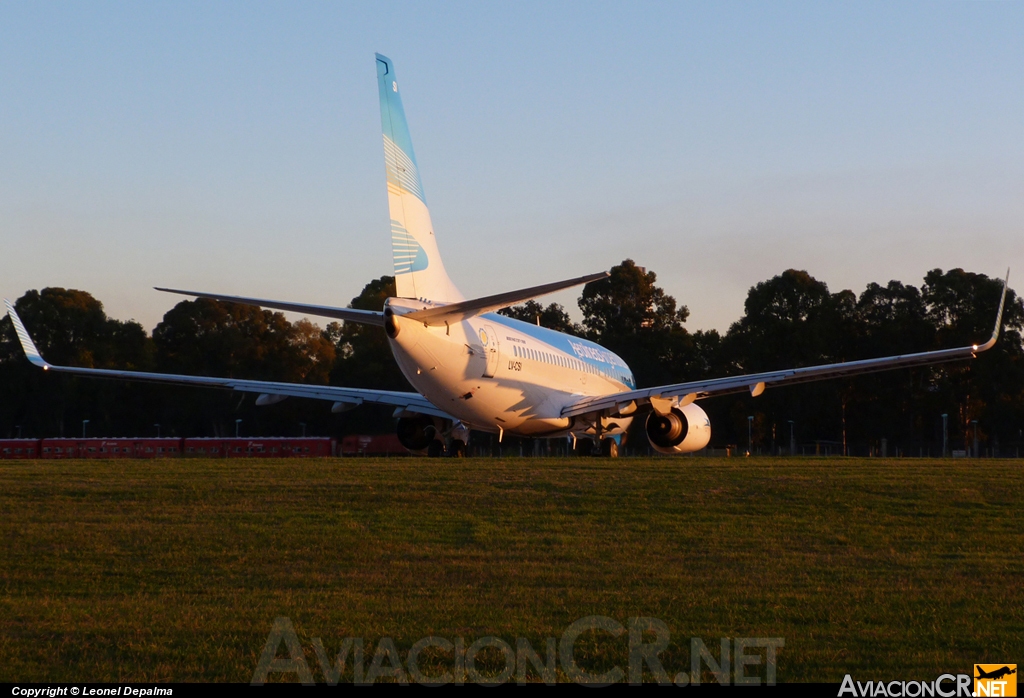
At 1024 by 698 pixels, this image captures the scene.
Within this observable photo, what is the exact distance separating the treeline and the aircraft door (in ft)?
124

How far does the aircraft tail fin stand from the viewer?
24000 millimetres

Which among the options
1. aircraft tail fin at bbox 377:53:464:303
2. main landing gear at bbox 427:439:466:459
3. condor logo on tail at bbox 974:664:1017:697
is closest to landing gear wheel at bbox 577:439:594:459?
main landing gear at bbox 427:439:466:459

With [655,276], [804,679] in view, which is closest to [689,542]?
[804,679]

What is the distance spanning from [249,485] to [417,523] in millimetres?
4684

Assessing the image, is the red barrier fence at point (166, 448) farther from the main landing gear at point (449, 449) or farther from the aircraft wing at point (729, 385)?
the aircraft wing at point (729, 385)

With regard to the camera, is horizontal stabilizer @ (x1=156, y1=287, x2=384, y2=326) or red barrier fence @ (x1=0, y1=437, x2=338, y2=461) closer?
horizontal stabilizer @ (x1=156, y1=287, x2=384, y2=326)

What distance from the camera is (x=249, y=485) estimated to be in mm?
18641

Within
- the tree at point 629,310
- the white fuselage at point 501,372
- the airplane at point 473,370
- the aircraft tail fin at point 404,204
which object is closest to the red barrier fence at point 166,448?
the airplane at point 473,370

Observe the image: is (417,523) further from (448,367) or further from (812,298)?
(812,298)

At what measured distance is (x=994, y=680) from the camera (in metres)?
7.30

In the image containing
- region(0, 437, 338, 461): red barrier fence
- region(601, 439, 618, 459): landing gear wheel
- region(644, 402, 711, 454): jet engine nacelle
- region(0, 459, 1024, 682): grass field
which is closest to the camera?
region(0, 459, 1024, 682): grass field

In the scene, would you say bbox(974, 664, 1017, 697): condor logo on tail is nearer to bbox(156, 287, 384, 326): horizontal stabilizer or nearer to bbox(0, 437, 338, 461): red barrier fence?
bbox(156, 287, 384, 326): horizontal stabilizer

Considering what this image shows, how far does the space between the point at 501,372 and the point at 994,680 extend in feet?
68.5

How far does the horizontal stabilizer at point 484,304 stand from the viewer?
1730cm
